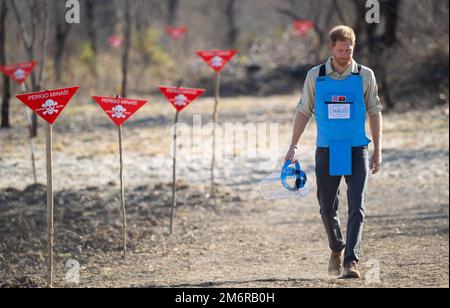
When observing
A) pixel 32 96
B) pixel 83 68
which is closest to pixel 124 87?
pixel 83 68

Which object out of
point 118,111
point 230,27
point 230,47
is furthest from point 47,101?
point 230,27

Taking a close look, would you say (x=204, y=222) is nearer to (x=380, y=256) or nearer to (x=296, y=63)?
(x=380, y=256)

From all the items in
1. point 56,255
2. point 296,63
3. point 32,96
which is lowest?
point 56,255

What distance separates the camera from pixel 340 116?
20.1 feet

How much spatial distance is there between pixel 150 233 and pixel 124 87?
13.5m

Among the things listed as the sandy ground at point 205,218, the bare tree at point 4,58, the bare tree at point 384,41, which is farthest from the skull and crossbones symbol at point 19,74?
the bare tree at point 384,41

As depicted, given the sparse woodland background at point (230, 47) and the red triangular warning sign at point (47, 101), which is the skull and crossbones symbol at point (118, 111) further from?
the sparse woodland background at point (230, 47)

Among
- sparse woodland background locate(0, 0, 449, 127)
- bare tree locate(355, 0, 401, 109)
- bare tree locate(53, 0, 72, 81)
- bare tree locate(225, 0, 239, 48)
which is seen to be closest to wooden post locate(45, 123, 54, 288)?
sparse woodland background locate(0, 0, 449, 127)

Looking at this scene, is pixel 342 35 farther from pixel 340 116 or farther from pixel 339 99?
pixel 340 116

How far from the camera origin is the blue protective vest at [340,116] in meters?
6.12

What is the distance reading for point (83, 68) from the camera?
93.4 feet

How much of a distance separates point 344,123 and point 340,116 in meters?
0.06

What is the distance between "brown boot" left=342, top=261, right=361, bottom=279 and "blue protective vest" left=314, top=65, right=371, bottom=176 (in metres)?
0.66

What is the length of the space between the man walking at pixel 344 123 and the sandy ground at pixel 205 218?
Answer: 559 millimetres
